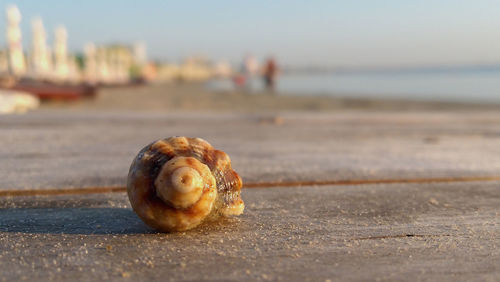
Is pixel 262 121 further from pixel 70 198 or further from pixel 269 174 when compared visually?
pixel 70 198

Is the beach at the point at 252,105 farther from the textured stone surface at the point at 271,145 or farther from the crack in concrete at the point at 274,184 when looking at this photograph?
the crack in concrete at the point at 274,184

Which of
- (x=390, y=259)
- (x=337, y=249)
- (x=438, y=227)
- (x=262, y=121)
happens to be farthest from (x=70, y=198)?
(x=262, y=121)

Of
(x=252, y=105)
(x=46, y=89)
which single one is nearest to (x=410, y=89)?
(x=252, y=105)

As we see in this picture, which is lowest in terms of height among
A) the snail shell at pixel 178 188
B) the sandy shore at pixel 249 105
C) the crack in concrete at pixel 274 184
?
the sandy shore at pixel 249 105

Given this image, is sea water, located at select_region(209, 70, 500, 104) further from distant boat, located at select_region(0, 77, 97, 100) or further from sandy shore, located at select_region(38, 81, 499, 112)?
distant boat, located at select_region(0, 77, 97, 100)

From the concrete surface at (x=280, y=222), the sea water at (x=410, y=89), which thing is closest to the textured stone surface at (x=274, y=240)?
the concrete surface at (x=280, y=222)

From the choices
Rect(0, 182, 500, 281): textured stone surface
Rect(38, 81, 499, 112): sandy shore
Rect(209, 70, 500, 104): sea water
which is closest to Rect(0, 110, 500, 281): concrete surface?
Rect(0, 182, 500, 281): textured stone surface
